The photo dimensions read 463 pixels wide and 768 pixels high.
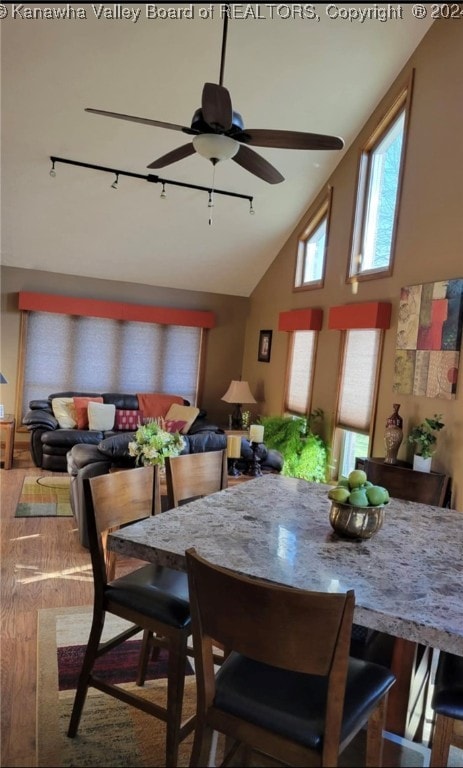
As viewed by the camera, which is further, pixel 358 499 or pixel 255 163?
pixel 255 163

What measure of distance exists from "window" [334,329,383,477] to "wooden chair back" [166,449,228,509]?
2.96m

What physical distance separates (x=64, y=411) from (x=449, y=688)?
20.8 feet

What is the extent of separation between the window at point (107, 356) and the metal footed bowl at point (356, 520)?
22.0ft

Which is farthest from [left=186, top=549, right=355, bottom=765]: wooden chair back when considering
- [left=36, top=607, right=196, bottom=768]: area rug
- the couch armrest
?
the couch armrest

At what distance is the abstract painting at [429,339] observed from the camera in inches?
165

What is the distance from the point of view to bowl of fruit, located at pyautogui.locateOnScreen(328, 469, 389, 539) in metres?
1.72

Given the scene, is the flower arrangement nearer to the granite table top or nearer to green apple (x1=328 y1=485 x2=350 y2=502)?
the granite table top

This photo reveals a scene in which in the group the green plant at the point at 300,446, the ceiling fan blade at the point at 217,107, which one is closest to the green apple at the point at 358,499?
the ceiling fan blade at the point at 217,107

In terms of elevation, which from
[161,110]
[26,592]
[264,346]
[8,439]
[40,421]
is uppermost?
[161,110]

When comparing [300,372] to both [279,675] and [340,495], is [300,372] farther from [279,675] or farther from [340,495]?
[279,675]

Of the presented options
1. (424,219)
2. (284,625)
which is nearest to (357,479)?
(284,625)

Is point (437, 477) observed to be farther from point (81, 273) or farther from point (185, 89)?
point (81, 273)

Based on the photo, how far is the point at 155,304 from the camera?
827cm

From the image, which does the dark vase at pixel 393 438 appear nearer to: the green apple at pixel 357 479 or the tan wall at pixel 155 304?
the green apple at pixel 357 479
